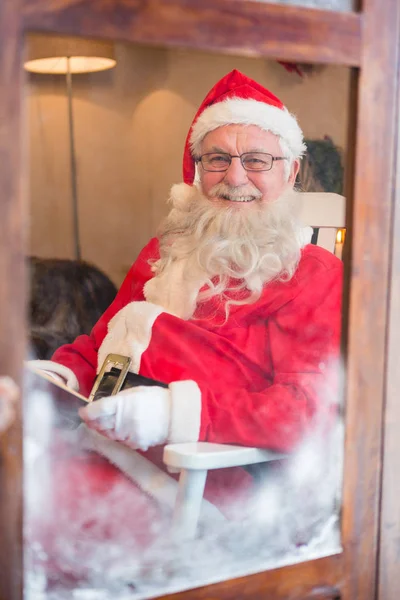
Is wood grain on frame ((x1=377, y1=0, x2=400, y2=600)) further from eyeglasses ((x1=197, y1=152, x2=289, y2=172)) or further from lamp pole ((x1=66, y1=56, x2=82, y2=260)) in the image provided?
lamp pole ((x1=66, y1=56, x2=82, y2=260))

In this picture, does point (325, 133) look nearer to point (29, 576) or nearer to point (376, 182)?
point (376, 182)

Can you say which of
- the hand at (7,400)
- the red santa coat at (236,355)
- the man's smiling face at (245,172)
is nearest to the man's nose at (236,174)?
the man's smiling face at (245,172)

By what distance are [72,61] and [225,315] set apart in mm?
434

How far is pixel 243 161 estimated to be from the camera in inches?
45.4

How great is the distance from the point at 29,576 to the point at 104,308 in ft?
1.42

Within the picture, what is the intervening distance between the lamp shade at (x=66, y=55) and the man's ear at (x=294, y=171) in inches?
12.0

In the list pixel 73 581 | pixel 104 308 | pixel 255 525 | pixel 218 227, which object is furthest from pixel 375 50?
pixel 73 581

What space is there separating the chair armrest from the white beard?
0.23m

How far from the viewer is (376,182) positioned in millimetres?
965

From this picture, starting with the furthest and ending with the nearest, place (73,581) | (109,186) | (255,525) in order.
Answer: (109,186)
(255,525)
(73,581)

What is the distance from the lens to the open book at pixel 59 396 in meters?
0.85

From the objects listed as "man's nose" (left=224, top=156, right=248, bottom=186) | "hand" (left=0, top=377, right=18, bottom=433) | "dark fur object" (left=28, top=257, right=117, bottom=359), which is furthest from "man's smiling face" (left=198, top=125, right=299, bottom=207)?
"hand" (left=0, top=377, right=18, bottom=433)

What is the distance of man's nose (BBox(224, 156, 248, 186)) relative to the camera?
3.78 feet

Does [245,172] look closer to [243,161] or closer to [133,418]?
[243,161]
